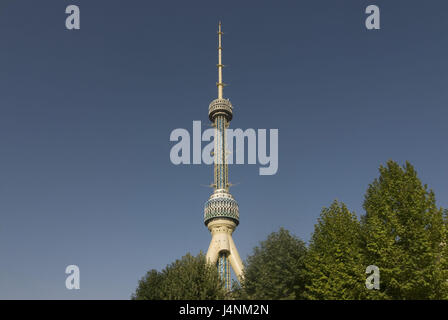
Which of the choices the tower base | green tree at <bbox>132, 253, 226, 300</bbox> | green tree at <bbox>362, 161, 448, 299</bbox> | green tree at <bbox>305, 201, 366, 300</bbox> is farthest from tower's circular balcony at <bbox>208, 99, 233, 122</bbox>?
green tree at <bbox>362, 161, 448, 299</bbox>

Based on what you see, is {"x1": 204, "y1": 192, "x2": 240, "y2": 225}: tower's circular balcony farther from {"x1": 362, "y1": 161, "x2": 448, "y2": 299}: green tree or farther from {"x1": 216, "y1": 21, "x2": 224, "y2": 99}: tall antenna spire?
{"x1": 362, "y1": 161, "x2": 448, "y2": 299}: green tree

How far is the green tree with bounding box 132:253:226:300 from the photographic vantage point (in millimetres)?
38156

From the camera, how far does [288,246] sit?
147ft

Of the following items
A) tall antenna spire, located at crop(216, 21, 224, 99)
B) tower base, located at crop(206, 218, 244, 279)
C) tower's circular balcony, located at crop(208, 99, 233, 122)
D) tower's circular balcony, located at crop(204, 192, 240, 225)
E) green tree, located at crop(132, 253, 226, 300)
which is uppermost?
tall antenna spire, located at crop(216, 21, 224, 99)

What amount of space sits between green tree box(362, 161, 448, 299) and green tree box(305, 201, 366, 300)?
1.39 m

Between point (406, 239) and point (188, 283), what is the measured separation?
63.0 feet

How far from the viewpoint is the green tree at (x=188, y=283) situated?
1502 inches

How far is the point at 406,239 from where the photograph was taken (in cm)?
3569

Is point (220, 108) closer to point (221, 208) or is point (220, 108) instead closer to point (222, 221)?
point (221, 208)

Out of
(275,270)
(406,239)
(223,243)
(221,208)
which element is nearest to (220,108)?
(221,208)
